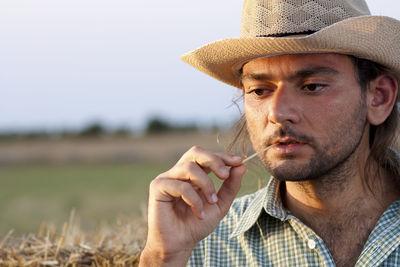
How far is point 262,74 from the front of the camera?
3.25m

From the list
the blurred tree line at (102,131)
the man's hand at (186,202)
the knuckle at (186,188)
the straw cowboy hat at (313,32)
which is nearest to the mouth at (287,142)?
the man's hand at (186,202)

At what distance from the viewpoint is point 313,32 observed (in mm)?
3160

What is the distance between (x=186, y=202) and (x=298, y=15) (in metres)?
1.25

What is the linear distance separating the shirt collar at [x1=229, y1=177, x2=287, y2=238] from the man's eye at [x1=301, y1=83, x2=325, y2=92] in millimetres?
747

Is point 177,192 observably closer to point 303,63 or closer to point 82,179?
point 303,63

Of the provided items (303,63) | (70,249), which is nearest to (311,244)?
(303,63)

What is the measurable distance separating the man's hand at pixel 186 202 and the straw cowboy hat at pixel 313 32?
0.72m

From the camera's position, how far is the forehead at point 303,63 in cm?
313

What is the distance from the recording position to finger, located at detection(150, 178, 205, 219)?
9.25 ft

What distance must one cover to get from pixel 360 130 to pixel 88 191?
860 inches

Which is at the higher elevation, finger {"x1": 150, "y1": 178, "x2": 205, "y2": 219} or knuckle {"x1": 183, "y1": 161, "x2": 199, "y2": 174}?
knuckle {"x1": 183, "y1": 161, "x2": 199, "y2": 174}

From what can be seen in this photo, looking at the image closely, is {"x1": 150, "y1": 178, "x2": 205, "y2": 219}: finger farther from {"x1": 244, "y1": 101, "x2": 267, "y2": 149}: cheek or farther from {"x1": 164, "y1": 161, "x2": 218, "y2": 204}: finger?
{"x1": 244, "y1": 101, "x2": 267, "y2": 149}: cheek

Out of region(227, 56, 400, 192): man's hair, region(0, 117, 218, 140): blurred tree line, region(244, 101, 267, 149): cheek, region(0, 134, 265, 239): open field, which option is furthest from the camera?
region(0, 117, 218, 140): blurred tree line

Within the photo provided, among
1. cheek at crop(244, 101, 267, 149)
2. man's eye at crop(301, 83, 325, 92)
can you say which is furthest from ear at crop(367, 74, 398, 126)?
cheek at crop(244, 101, 267, 149)
